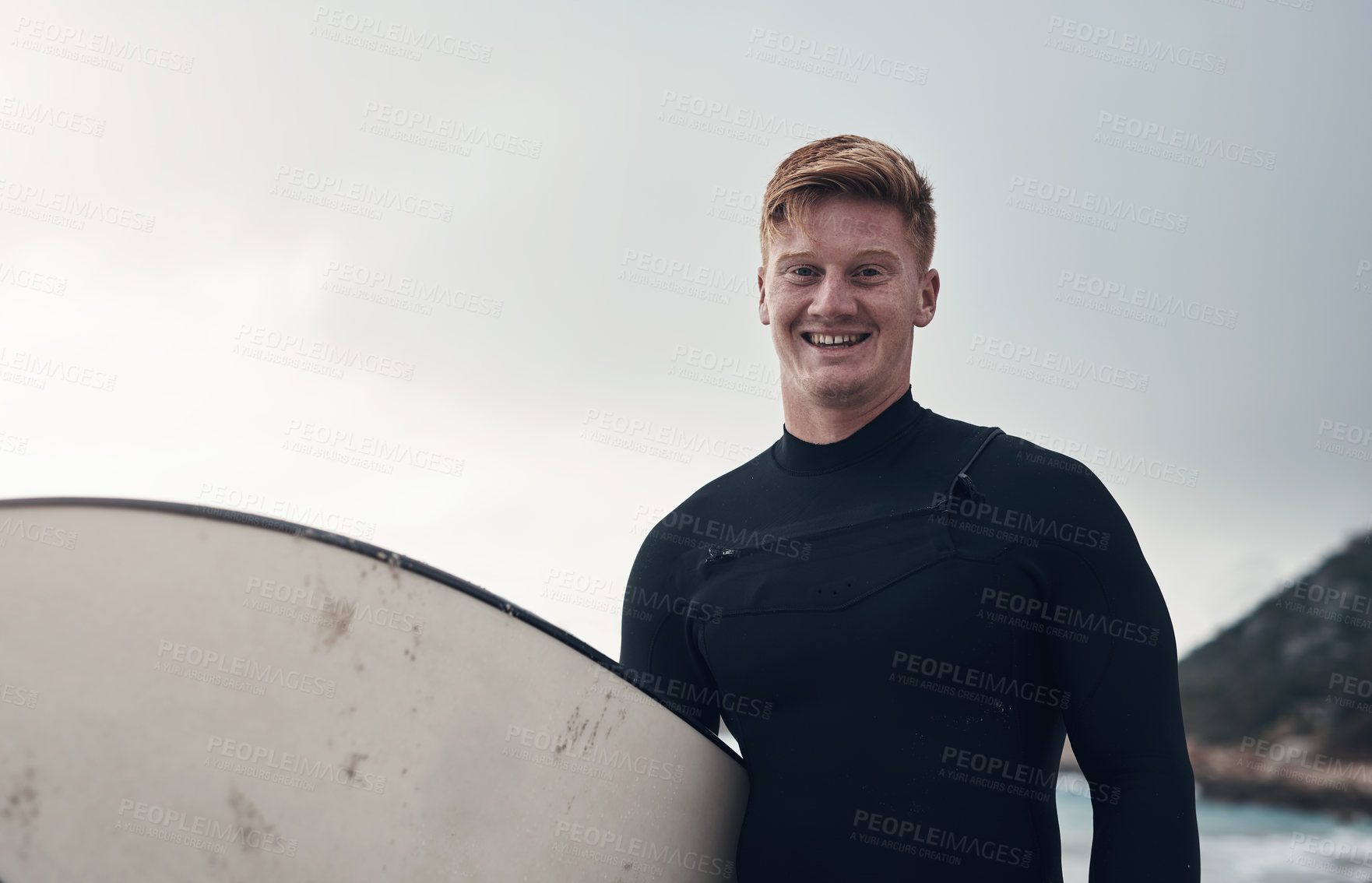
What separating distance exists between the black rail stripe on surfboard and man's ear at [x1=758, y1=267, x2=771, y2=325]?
0.96 meters

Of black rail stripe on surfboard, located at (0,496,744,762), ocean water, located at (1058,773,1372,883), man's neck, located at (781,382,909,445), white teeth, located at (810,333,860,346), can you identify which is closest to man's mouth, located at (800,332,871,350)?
white teeth, located at (810,333,860,346)

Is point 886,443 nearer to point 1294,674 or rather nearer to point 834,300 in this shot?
point 834,300

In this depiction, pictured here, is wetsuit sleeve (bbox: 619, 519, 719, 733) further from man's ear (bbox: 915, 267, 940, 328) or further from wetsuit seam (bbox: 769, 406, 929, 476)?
man's ear (bbox: 915, 267, 940, 328)

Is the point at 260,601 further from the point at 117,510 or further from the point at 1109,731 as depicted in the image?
the point at 1109,731

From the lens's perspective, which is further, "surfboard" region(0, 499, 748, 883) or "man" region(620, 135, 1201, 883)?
"man" region(620, 135, 1201, 883)

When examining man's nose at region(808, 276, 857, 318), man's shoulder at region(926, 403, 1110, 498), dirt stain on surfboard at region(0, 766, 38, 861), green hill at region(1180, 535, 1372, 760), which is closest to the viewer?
dirt stain on surfboard at region(0, 766, 38, 861)

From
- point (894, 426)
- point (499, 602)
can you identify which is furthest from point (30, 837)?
point (894, 426)

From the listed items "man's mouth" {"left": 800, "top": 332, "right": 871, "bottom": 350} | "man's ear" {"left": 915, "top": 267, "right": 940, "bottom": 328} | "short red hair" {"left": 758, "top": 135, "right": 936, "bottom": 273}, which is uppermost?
"short red hair" {"left": 758, "top": 135, "right": 936, "bottom": 273}

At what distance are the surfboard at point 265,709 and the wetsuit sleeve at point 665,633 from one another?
0.56 metres

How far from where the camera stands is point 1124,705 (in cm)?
166

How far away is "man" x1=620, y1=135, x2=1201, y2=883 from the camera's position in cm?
168

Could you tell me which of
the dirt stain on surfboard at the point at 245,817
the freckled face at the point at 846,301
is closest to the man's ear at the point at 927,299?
the freckled face at the point at 846,301

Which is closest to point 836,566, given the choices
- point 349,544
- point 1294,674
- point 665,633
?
point 665,633

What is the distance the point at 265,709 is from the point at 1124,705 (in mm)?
1498
